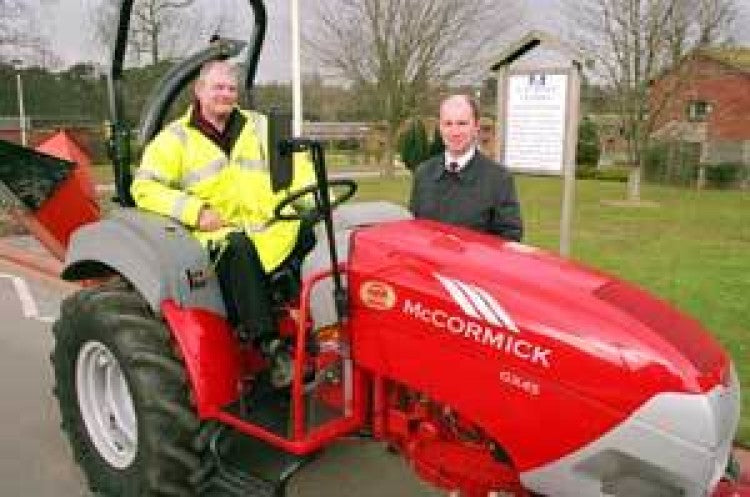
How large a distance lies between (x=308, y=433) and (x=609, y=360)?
1.29 metres

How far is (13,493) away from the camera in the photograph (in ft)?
13.8

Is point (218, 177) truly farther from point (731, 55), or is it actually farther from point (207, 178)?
point (731, 55)

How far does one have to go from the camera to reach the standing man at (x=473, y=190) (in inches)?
162

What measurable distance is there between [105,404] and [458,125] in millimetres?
2184

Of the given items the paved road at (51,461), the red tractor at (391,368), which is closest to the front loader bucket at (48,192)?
the paved road at (51,461)

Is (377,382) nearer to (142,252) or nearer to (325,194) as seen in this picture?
(325,194)

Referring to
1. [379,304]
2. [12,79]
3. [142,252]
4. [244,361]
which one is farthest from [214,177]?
[12,79]

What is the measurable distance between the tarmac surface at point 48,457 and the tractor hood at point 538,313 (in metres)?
0.79

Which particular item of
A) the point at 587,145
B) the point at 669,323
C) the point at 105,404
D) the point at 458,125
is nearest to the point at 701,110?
the point at 587,145

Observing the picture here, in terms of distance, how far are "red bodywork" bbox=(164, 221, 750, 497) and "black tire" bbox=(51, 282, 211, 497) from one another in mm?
154

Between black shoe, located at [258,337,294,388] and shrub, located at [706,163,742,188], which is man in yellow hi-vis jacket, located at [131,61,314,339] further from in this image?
shrub, located at [706,163,742,188]

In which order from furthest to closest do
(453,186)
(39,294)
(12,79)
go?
(12,79) → (39,294) → (453,186)

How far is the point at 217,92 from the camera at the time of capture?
12.7 ft

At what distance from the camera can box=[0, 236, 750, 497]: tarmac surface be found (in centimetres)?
425
